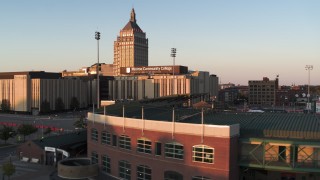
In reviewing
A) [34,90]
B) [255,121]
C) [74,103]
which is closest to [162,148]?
[255,121]

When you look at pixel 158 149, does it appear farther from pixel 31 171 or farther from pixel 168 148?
pixel 31 171

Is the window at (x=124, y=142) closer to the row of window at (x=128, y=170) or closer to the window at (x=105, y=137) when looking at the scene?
the row of window at (x=128, y=170)

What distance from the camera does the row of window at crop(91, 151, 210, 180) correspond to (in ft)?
122

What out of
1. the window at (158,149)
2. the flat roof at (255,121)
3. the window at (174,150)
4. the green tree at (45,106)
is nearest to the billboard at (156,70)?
the green tree at (45,106)

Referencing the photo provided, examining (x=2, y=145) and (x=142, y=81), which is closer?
(x=2, y=145)

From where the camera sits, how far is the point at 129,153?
Answer: 41375 millimetres

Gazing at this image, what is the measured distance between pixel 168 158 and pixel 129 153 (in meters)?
6.04

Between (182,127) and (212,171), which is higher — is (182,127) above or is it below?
above

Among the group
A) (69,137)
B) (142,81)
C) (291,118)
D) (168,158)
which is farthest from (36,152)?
(142,81)

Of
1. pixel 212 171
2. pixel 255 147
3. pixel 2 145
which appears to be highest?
pixel 255 147

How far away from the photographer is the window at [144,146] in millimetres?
39438

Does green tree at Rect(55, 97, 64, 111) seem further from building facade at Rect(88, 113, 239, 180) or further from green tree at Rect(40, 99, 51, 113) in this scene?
building facade at Rect(88, 113, 239, 180)

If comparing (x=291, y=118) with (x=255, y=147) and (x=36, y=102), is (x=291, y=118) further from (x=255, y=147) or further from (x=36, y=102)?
(x=36, y=102)

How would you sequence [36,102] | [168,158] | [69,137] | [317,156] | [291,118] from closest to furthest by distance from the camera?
[317,156]
[168,158]
[291,118]
[69,137]
[36,102]
